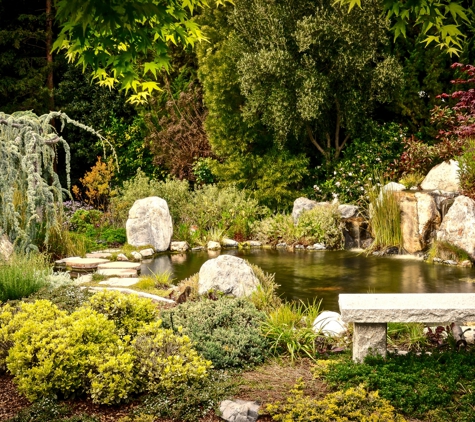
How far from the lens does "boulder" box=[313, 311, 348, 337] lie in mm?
5727

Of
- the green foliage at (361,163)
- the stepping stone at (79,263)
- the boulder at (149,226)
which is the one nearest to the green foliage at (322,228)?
the green foliage at (361,163)

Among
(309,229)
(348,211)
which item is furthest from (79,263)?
(348,211)

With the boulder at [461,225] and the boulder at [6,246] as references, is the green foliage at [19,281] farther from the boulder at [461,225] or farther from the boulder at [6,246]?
the boulder at [461,225]

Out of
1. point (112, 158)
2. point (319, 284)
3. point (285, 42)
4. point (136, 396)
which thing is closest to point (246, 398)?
point (136, 396)

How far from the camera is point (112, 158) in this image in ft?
58.1

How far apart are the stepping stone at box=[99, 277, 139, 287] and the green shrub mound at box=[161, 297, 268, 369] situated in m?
3.01


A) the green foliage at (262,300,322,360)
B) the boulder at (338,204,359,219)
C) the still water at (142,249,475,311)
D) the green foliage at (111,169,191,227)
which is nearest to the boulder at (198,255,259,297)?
the still water at (142,249,475,311)

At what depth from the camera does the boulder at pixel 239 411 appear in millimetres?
4141

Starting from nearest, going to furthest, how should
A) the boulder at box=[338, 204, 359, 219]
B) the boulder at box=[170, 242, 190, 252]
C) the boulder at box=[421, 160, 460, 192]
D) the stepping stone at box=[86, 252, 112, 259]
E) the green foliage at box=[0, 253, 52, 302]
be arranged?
1. the green foliage at box=[0, 253, 52, 302]
2. the stepping stone at box=[86, 252, 112, 259]
3. the boulder at box=[421, 160, 460, 192]
4. the boulder at box=[170, 242, 190, 252]
5. the boulder at box=[338, 204, 359, 219]

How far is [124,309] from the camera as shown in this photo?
531 cm

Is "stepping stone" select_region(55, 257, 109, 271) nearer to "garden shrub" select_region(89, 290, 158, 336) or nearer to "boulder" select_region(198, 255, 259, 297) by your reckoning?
"boulder" select_region(198, 255, 259, 297)

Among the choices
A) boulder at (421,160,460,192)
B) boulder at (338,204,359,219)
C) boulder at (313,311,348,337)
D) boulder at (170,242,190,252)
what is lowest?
boulder at (313,311,348,337)

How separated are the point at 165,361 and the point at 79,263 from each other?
6.43 m

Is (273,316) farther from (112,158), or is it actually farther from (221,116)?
(112,158)
